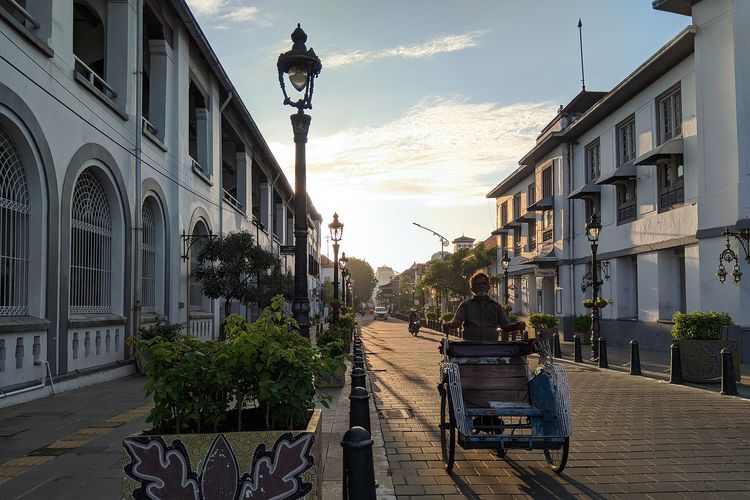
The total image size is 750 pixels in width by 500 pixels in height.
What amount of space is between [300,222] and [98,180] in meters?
5.84

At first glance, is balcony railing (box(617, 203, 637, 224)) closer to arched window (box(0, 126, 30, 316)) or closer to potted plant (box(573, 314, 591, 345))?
potted plant (box(573, 314, 591, 345))

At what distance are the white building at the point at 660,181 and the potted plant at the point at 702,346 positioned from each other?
4.39 metres

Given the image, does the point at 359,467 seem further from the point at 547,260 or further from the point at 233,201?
the point at 547,260

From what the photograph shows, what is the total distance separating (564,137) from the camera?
2845cm

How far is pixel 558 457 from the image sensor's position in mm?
5746

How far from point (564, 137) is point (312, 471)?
27.6 m

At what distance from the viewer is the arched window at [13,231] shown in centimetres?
912

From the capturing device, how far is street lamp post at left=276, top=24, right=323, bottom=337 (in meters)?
8.56

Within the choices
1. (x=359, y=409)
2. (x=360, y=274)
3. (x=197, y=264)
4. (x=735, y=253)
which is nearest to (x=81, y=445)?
(x=359, y=409)

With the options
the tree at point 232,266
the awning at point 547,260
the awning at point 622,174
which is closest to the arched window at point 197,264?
the tree at point 232,266

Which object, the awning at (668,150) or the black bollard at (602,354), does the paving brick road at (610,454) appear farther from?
the awning at (668,150)

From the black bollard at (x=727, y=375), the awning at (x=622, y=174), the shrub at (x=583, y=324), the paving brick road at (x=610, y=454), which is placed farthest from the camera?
Answer: the shrub at (x=583, y=324)

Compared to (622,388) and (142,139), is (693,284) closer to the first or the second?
(622,388)

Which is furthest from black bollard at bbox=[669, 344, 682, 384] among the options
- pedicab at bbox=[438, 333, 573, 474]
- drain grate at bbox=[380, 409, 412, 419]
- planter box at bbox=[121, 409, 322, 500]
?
planter box at bbox=[121, 409, 322, 500]
